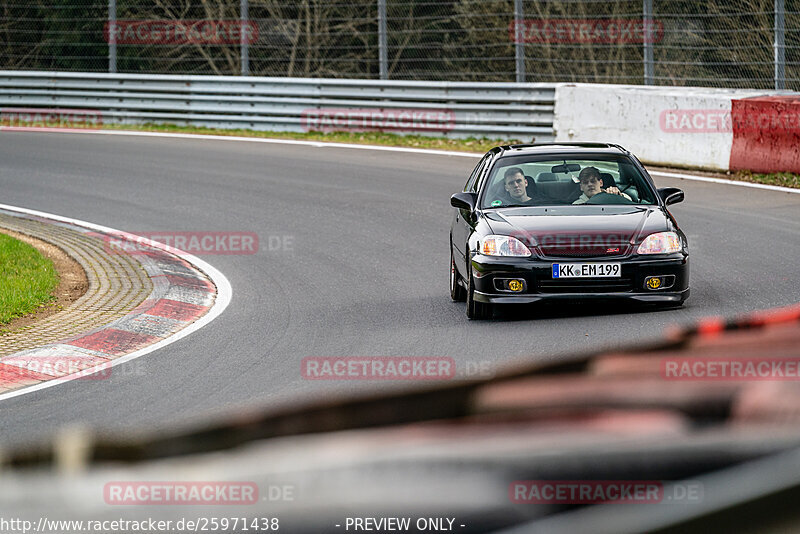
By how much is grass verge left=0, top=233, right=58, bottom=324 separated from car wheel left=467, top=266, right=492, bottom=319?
3.90m

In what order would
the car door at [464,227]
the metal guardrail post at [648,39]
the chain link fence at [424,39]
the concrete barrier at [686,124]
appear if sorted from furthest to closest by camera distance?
the metal guardrail post at [648,39], the chain link fence at [424,39], the concrete barrier at [686,124], the car door at [464,227]

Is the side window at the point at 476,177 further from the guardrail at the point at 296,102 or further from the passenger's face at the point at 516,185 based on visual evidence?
the guardrail at the point at 296,102

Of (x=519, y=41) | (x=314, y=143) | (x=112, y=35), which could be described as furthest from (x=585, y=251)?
(x=112, y=35)

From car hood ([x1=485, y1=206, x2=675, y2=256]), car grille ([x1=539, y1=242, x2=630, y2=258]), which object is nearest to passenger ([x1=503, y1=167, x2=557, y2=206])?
car hood ([x1=485, y1=206, x2=675, y2=256])

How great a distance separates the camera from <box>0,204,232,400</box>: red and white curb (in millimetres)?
7711

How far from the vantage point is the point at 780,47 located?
1730 centimetres

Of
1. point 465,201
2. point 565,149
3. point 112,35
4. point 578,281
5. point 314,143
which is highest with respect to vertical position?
point 112,35

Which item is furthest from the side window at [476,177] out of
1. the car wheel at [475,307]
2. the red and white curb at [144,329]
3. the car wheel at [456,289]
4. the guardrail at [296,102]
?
the guardrail at [296,102]

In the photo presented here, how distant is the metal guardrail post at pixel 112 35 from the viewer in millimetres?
23609

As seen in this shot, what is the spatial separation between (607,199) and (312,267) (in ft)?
11.3

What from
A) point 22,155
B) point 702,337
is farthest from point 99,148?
point 702,337

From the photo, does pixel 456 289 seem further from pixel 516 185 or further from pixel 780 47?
pixel 780 47

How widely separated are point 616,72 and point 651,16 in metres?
2.16

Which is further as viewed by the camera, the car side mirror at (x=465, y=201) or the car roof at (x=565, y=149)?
the car roof at (x=565, y=149)
